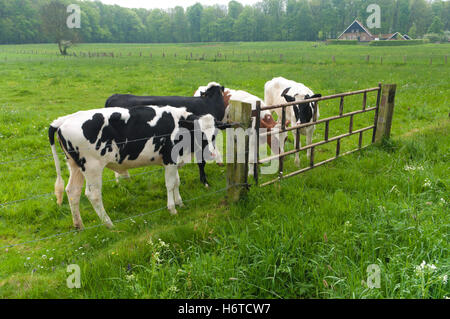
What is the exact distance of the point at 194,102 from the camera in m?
7.16

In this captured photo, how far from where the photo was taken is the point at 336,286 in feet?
10.0

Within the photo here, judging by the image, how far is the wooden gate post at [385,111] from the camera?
732 centimetres

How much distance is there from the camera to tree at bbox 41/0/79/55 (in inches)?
1945

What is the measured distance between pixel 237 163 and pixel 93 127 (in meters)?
2.08

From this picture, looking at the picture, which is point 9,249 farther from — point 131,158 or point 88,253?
point 131,158

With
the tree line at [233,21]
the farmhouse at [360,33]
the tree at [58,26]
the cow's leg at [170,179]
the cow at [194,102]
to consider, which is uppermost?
the tree line at [233,21]

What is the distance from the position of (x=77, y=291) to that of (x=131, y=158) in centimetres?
228

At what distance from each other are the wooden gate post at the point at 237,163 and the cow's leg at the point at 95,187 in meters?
1.85

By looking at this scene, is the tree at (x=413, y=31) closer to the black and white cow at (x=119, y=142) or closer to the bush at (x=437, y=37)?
the bush at (x=437, y=37)

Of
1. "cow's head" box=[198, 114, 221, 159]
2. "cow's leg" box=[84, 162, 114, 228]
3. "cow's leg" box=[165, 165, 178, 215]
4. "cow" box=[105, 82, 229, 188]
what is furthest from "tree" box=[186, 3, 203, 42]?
"cow's leg" box=[84, 162, 114, 228]

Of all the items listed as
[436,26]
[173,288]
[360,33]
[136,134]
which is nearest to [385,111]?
[136,134]

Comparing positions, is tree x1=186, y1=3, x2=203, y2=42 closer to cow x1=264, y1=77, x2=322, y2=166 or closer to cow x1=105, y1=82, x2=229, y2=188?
cow x1=264, y1=77, x2=322, y2=166

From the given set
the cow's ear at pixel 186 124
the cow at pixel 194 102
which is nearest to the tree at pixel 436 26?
the cow at pixel 194 102
